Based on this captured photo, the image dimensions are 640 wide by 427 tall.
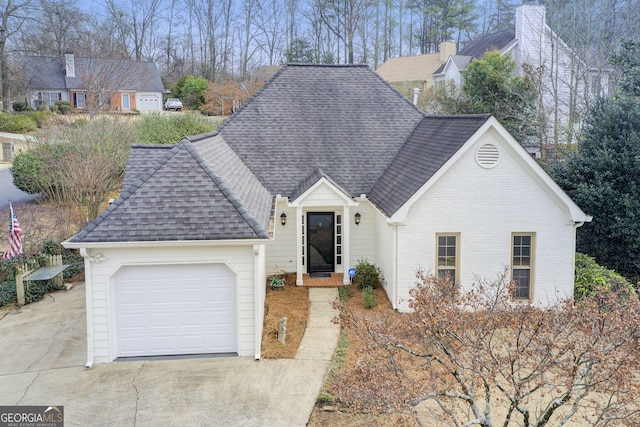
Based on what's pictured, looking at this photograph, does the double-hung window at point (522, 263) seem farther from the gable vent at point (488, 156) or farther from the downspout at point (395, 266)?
the downspout at point (395, 266)

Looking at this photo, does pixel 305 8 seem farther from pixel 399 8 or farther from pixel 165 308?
pixel 165 308

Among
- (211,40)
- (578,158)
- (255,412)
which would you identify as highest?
(211,40)

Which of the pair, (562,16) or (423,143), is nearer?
(423,143)

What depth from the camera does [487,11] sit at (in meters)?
62.1

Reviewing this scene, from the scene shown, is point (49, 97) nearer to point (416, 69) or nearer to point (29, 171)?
point (29, 171)

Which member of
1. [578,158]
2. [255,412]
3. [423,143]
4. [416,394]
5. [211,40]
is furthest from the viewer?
[211,40]

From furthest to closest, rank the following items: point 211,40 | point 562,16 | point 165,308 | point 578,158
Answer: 1. point 211,40
2. point 562,16
3. point 578,158
4. point 165,308

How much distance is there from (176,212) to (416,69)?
43.1 metres

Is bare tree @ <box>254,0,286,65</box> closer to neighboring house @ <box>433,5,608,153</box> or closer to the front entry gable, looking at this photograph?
neighboring house @ <box>433,5,608,153</box>

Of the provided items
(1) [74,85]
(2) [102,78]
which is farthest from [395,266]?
(1) [74,85]

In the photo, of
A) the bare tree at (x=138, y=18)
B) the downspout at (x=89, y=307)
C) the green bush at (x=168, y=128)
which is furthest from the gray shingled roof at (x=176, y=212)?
the bare tree at (x=138, y=18)

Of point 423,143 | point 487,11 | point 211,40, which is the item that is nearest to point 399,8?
point 487,11

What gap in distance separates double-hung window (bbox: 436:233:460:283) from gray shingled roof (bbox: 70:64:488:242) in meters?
1.62

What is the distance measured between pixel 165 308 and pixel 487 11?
200 feet
